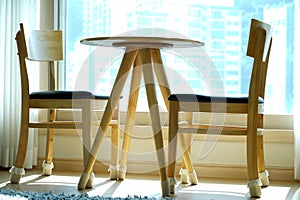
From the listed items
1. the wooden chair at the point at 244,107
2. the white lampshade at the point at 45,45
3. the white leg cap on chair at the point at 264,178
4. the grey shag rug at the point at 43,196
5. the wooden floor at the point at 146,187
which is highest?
the white lampshade at the point at 45,45

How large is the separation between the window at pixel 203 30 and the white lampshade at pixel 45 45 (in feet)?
1.26

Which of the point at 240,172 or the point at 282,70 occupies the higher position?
the point at 282,70

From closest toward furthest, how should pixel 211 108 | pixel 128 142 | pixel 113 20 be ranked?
pixel 211 108 → pixel 128 142 → pixel 113 20

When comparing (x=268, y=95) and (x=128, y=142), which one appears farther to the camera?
(x=268, y=95)

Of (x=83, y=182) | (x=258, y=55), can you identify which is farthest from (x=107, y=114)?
(x=258, y=55)

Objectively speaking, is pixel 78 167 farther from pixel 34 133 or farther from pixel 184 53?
pixel 184 53

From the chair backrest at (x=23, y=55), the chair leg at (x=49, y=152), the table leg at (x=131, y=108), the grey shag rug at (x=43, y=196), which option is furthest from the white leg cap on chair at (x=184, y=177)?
the chair backrest at (x=23, y=55)

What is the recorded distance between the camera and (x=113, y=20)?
4078 millimetres

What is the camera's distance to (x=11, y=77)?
3871 millimetres

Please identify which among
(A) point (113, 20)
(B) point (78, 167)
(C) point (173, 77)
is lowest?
(B) point (78, 167)

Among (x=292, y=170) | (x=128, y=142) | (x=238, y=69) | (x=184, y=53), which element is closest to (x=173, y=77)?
(x=184, y=53)

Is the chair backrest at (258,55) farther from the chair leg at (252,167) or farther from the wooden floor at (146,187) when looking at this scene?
the wooden floor at (146,187)

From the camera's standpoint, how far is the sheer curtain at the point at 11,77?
3.84m

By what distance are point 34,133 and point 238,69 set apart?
1.44 meters
